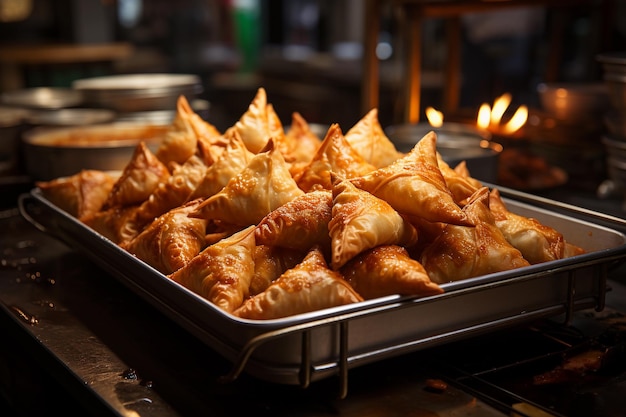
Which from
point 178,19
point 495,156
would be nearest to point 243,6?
point 178,19

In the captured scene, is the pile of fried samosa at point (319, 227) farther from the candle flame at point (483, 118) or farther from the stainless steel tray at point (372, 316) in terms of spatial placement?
the candle flame at point (483, 118)

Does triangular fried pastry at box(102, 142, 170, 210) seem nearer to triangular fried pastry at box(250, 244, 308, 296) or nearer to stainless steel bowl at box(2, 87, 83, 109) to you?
triangular fried pastry at box(250, 244, 308, 296)

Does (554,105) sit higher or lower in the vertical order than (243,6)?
lower

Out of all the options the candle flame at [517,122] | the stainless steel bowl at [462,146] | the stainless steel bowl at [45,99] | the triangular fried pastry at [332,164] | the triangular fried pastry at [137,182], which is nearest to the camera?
the triangular fried pastry at [332,164]

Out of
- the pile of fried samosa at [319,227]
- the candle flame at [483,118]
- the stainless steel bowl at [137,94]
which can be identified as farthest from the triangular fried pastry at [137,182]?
the candle flame at [483,118]

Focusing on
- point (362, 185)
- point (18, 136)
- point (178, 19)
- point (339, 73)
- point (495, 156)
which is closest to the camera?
point (362, 185)

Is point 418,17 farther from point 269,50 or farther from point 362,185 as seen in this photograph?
point 269,50
